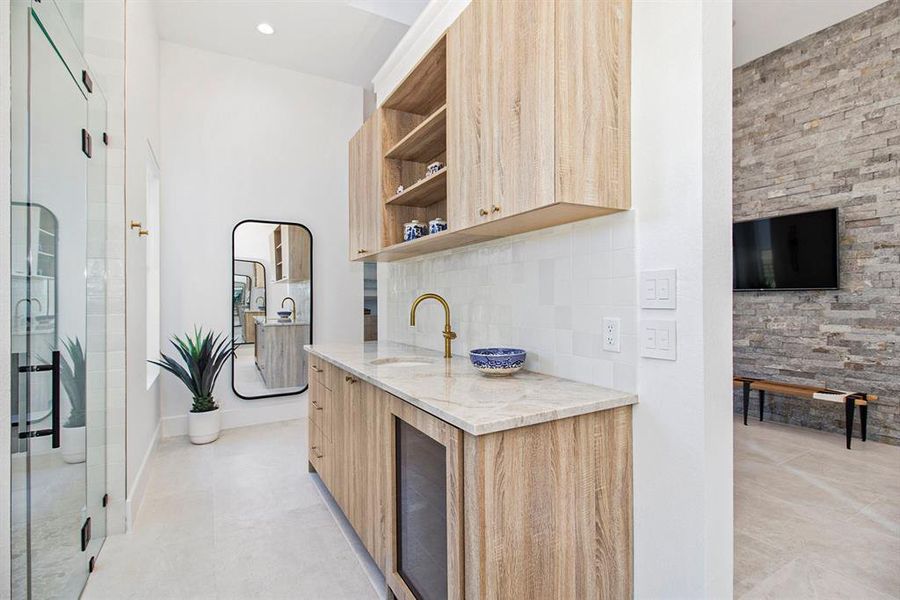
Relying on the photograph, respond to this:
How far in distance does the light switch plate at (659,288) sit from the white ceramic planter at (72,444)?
2.10 m

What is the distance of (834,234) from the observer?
143 inches

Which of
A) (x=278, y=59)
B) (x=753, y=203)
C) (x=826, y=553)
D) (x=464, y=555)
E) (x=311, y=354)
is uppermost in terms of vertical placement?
(x=278, y=59)

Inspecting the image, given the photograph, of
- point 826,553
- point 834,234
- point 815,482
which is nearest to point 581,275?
point 826,553

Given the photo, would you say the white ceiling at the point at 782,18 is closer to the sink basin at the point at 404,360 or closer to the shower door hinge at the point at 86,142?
the sink basin at the point at 404,360

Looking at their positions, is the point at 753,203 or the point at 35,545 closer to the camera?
the point at 35,545

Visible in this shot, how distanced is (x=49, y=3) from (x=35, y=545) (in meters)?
1.78

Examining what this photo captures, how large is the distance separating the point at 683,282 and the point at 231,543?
221 cm

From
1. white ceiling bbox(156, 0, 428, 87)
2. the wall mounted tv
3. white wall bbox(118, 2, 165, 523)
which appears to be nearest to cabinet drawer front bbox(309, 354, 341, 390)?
white wall bbox(118, 2, 165, 523)

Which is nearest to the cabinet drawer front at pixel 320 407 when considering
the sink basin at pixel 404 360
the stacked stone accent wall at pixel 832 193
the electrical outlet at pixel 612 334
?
the sink basin at pixel 404 360

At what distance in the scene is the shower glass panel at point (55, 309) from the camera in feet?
4.32

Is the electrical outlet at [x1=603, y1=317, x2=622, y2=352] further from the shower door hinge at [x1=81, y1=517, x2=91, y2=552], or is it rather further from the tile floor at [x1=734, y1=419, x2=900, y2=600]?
the shower door hinge at [x1=81, y1=517, x2=91, y2=552]

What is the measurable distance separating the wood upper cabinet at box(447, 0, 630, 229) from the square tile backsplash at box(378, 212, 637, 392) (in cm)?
23

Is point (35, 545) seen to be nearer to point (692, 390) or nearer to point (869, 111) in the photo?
point (692, 390)

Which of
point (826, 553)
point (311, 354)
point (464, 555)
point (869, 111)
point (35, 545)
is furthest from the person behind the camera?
point (869, 111)
